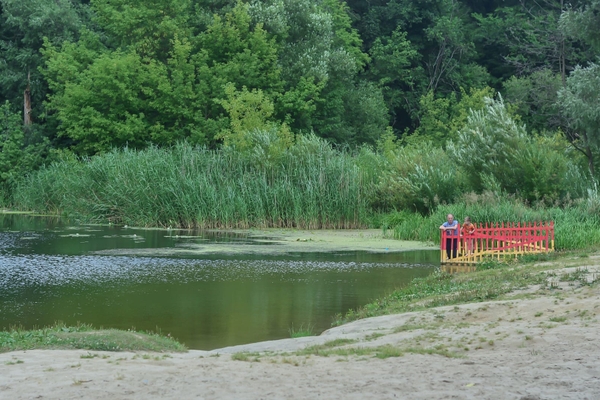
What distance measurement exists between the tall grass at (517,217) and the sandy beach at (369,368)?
13.1m

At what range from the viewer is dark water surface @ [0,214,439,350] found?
14.7 m

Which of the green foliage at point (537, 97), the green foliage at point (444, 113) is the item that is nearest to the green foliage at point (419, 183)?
the green foliage at point (537, 97)

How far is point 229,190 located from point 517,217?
11.2m

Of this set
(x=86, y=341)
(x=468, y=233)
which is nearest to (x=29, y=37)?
(x=468, y=233)

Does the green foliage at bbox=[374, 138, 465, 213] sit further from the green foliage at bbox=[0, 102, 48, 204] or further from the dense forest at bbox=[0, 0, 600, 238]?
the green foliage at bbox=[0, 102, 48, 204]

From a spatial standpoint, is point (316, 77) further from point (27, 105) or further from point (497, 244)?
point (497, 244)

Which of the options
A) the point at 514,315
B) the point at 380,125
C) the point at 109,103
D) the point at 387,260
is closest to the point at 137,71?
the point at 109,103

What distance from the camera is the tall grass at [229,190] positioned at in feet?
109

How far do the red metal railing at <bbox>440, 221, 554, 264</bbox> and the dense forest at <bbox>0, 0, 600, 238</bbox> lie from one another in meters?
7.20

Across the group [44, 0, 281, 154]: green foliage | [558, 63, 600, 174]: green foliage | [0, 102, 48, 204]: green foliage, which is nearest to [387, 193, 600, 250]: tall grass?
[558, 63, 600, 174]: green foliage

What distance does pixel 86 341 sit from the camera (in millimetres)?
10672

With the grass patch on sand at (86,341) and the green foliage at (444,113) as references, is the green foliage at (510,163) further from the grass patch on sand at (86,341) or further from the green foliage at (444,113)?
the green foliage at (444,113)

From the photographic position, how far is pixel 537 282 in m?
15.4

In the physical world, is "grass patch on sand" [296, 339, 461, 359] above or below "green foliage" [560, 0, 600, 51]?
below
